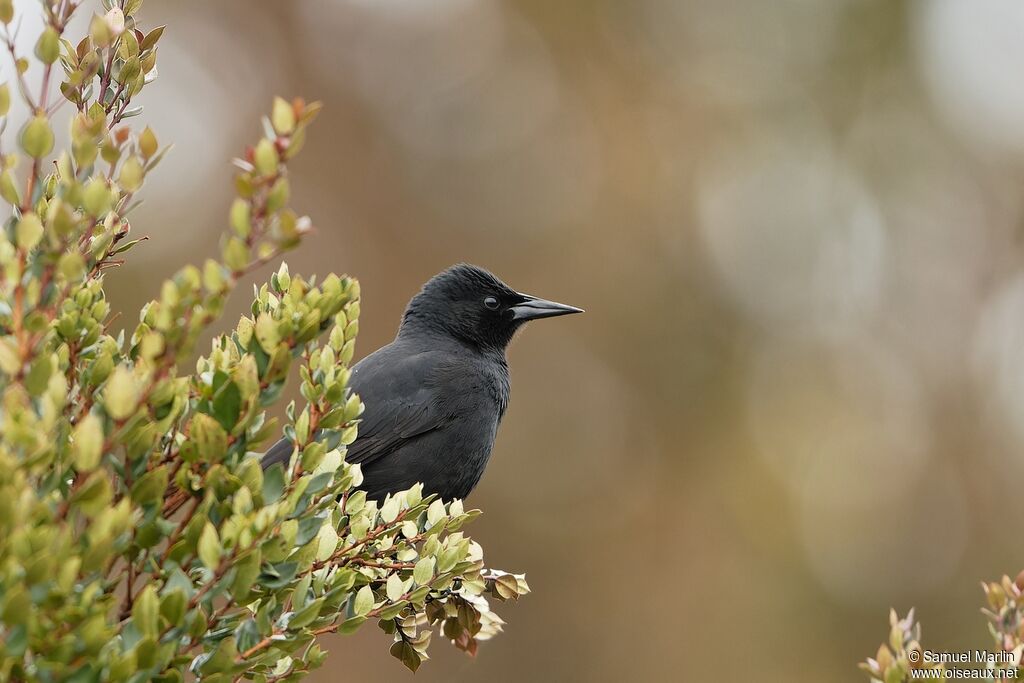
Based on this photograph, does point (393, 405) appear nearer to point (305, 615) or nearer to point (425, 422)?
point (425, 422)

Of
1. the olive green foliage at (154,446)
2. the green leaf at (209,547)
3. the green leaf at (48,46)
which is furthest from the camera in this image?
the green leaf at (48,46)

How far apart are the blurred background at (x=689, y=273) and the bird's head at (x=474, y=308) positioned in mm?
5629

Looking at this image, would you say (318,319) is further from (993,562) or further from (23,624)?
(993,562)

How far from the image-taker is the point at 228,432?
2125 millimetres

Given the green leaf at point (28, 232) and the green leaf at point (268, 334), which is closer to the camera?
the green leaf at point (28, 232)

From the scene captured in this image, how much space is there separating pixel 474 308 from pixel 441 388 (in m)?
0.75

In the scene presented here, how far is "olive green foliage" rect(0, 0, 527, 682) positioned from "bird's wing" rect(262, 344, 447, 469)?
2.22 metres

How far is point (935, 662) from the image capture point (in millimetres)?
2814

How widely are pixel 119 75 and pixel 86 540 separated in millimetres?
1537

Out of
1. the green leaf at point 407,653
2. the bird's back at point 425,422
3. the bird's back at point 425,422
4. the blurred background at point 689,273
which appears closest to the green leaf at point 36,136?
the green leaf at point 407,653

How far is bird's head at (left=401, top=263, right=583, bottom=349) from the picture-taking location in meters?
5.69

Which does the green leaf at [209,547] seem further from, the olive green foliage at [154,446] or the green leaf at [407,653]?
the green leaf at [407,653]

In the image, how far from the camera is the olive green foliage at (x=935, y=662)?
2689 mm

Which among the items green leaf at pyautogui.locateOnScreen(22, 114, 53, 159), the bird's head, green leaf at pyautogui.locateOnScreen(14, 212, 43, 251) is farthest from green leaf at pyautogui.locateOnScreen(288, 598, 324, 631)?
the bird's head
